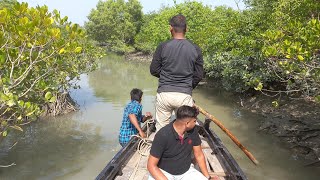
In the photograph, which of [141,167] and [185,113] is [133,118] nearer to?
[141,167]

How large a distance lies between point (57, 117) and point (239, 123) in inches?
278

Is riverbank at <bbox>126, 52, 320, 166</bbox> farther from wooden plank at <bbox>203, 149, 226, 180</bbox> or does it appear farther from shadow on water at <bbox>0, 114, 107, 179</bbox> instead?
shadow on water at <bbox>0, 114, 107, 179</bbox>

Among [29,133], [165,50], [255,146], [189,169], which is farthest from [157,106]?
[29,133]

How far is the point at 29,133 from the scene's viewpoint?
36.4ft

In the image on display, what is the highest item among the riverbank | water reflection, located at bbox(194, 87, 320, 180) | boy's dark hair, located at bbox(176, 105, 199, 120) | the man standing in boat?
the man standing in boat

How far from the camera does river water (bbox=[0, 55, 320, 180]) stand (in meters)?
8.02

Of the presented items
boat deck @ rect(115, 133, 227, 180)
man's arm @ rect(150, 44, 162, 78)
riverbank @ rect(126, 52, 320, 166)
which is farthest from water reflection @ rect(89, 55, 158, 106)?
man's arm @ rect(150, 44, 162, 78)

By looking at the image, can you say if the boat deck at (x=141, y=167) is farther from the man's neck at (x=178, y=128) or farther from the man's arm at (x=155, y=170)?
the man's neck at (x=178, y=128)

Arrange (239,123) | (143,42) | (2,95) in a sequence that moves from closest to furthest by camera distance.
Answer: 1. (2,95)
2. (239,123)
3. (143,42)

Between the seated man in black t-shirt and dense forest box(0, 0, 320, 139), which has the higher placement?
dense forest box(0, 0, 320, 139)

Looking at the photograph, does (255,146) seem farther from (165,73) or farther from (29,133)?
(29,133)

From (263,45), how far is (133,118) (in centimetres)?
436

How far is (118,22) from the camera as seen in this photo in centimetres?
5119

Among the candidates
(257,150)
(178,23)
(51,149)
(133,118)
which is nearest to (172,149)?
(178,23)
